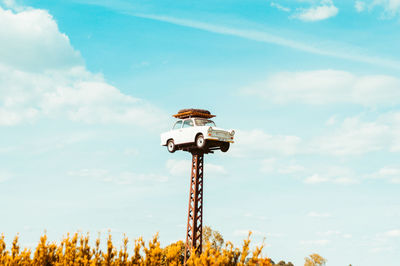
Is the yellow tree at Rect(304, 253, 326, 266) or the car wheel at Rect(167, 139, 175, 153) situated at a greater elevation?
the car wheel at Rect(167, 139, 175, 153)

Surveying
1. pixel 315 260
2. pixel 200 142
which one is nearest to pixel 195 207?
pixel 200 142

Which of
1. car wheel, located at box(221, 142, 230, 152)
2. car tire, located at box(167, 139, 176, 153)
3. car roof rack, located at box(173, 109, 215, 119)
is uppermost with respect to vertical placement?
car roof rack, located at box(173, 109, 215, 119)

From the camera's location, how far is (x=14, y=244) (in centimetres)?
1688

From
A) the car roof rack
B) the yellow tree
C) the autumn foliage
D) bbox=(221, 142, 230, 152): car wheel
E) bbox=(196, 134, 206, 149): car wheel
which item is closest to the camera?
the autumn foliage

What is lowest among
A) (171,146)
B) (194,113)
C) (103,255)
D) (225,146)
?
(103,255)

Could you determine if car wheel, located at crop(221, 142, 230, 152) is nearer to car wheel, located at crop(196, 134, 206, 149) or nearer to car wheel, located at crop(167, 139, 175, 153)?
car wheel, located at crop(196, 134, 206, 149)

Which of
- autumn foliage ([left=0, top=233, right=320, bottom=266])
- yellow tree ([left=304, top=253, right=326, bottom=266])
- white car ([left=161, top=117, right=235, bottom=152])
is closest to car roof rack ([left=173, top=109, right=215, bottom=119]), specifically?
white car ([left=161, top=117, right=235, bottom=152])

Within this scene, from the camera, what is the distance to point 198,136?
27.3 metres

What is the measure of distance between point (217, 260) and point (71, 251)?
6.14 metres

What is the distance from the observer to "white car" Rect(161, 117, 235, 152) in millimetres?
26828

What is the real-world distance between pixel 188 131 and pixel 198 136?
3.21ft

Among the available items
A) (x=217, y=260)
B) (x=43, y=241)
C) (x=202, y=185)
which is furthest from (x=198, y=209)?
(x=217, y=260)

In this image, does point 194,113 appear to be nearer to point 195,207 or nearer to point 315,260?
point 195,207

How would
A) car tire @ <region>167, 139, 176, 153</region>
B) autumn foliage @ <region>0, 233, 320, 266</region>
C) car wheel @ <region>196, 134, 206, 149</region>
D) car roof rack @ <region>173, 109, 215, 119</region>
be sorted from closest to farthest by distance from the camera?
1. autumn foliage @ <region>0, 233, 320, 266</region>
2. car wheel @ <region>196, 134, 206, 149</region>
3. car roof rack @ <region>173, 109, 215, 119</region>
4. car tire @ <region>167, 139, 176, 153</region>
